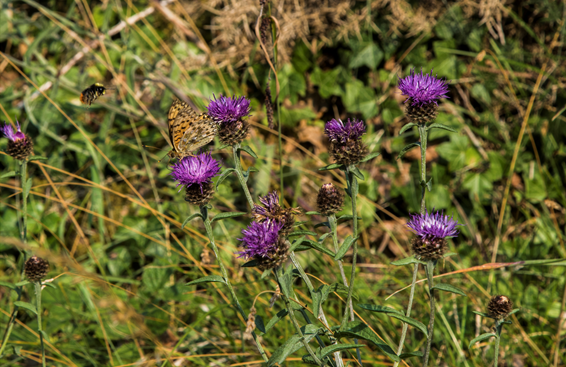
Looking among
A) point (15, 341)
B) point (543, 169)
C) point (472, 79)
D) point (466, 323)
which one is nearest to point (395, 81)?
point (472, 79)

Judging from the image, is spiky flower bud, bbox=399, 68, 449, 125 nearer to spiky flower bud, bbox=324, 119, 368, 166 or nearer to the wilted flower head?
spiky flower bud, bbox=324, 119, 368, 166

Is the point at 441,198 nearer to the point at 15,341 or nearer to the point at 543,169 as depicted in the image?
the point at 543,169

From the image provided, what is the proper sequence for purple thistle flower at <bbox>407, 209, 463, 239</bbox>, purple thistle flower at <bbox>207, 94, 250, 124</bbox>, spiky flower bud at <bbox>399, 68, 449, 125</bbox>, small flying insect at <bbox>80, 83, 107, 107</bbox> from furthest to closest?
small flying insect at <bbox>80, 83, 107, 107</bbox>, purple thistle flower at <bbox>207, 94, 250, 124</bbox>, spiky flower bud at <bbox>399, 68, 449, 125</bbox>, purple thistle flower at <bbox>407, 209, 463, 239</bbox>

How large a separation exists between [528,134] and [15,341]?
4.16m

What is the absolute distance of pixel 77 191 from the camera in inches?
165

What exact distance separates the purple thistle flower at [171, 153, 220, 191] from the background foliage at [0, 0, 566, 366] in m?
1.42

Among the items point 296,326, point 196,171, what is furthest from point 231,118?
point 296,326

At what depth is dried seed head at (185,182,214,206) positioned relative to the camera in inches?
72.1

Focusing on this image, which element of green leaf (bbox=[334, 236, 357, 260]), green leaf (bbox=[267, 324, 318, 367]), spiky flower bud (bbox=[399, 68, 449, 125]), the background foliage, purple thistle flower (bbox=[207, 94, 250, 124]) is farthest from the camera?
the background foliage

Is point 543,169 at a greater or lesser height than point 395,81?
lesser

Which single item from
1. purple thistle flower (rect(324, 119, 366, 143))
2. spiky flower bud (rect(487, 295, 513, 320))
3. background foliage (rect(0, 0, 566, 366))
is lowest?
spiky flower bud (rect(487, 295, 513, 320))

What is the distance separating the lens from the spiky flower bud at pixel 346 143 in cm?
176

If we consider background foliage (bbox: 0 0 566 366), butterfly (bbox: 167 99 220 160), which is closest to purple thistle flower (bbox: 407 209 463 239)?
butterfly (bbox: 167 99 220 160)

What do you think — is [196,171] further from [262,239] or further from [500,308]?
[500,308]
